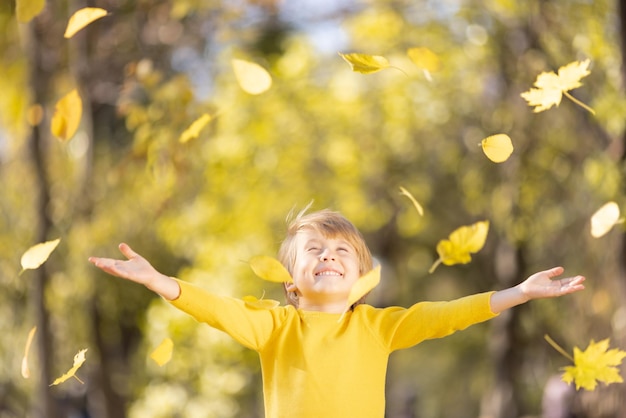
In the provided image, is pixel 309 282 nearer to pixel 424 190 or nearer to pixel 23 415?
pixel 23 415

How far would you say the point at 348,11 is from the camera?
8633 millimetres

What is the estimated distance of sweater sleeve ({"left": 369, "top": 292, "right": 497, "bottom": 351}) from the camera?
8.11 feet

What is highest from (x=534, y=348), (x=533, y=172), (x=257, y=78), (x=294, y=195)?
(x=257, y=78)

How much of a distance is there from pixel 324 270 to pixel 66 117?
1.50 m

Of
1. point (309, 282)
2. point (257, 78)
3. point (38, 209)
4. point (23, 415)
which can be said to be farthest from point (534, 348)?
point (309, 282)

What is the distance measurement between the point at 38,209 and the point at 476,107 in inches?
230

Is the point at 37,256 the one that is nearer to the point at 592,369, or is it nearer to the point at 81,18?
the point at 81,18

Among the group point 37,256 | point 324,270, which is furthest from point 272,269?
point 37,256

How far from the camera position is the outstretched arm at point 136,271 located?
2295 millimetres

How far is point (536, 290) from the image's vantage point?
7.89 ft

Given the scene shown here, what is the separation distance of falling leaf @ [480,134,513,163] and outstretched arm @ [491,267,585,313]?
0.53m

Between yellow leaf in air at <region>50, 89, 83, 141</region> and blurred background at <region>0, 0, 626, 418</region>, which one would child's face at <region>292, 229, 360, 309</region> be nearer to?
yellow leaf in air at <region>50, 89, 83, 141</region>

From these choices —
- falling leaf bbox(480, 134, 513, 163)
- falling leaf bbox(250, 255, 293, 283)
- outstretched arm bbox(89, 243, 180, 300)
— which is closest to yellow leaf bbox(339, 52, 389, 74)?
falling leaf bbox(480, 134, 513, 163)

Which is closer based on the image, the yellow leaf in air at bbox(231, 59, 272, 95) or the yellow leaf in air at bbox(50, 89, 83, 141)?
the yellow leaf in air at bbox(231, 59, 272, 95)
